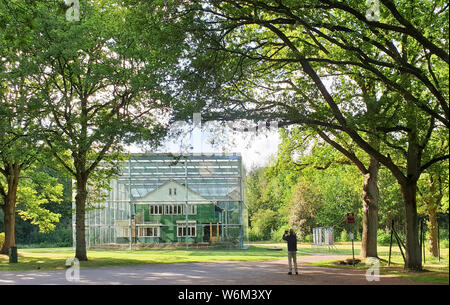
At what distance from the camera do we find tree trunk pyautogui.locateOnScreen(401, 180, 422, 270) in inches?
887

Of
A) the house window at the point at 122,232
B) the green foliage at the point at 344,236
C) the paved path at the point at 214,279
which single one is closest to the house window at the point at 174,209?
the house window at the point at 122,232

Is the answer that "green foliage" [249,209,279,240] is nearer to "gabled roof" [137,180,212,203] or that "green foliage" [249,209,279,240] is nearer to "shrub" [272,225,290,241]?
"shrub" [272,225,290,241]

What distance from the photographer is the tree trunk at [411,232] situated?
2253 centimetres

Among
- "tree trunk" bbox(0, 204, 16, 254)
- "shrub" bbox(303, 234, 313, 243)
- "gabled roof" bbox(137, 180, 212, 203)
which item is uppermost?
"gabled roof" bbox(137, 180, 212, 203)

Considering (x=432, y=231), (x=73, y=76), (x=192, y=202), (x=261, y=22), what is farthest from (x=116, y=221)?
(x=261, y=22)

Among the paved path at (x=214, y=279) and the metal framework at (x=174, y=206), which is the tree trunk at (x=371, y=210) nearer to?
the paved path at (x=214, y=279)

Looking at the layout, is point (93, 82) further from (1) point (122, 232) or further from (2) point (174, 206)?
(1) point (122, 232)

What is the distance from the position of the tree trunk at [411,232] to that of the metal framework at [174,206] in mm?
22287

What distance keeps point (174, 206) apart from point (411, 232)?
1044 inches

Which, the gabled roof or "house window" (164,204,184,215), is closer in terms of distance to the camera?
the gabled roof

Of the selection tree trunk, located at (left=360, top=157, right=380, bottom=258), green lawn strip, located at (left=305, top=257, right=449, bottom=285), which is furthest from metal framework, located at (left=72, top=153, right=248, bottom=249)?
green lawn strip, located at (left=305, top=257, right=449, bottom=285)

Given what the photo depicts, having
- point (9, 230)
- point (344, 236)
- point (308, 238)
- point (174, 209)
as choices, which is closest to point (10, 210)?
point (9, 230)

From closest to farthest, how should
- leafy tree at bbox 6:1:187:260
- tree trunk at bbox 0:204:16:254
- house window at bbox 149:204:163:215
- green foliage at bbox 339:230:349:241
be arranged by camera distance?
leafy tree at bbox 6:1:187:260, tree trunk at bbox 0:204:16:254, house window at bbox 149:204:163:215, green foliage at bbox 339:230:349:241
